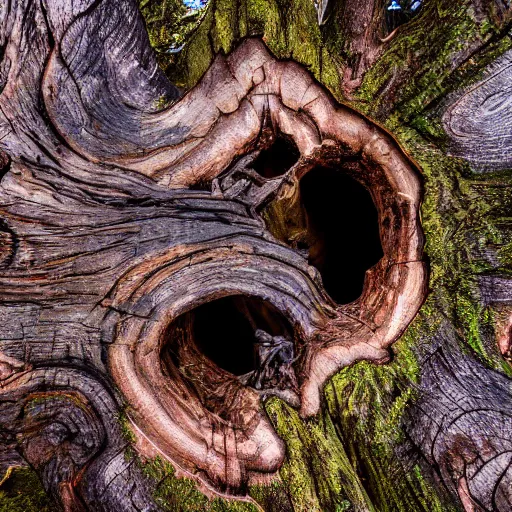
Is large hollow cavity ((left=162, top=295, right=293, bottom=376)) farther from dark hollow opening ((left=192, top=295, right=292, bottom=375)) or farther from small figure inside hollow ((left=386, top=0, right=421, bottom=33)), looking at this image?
small figure inside hollow ((left=386, top=0, right=421, bottom=33))

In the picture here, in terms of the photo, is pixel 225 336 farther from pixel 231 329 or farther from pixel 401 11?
pixel 401 11

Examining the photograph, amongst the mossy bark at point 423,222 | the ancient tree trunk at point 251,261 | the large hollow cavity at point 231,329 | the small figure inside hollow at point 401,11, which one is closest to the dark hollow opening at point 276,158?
the ancient tree trunk at point 251,261

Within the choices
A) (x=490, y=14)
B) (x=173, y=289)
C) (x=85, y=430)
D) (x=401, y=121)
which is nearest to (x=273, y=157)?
(x=401, y=121)

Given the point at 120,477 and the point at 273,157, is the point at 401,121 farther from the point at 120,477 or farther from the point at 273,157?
the point at 120,477

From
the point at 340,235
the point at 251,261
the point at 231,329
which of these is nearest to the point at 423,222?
the point at 251,261

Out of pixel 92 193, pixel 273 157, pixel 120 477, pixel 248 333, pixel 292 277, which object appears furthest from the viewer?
pixel 248 333
